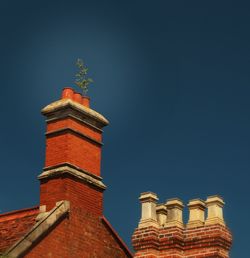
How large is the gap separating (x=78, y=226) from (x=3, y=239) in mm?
1913

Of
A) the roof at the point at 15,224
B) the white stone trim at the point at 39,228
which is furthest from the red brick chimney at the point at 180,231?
the roof at the point at 15,224

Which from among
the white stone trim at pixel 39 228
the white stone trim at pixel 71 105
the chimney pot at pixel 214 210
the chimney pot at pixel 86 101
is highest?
the chimney pot at pixel 86 101

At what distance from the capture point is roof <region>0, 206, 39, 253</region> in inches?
743

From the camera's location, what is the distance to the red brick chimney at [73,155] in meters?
19.8

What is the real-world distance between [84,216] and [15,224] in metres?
1.84

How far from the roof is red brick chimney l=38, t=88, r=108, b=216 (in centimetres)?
50

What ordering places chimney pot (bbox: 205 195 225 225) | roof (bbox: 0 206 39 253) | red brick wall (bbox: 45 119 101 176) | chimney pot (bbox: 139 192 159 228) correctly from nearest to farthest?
roof (bbox: 0 206 39 253)
chimney pot (bbox: 205 195 225 225)
chimney pot (bbox: 139 192 159 228)
red brick wall (bbox: 45 119 101 176)

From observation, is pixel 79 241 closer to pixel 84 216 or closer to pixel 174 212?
pixel 84 216

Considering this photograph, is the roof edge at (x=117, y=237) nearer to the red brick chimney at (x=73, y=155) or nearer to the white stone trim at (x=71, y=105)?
the red brick chimney at (x=73, y=155)

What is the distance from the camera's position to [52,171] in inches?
787

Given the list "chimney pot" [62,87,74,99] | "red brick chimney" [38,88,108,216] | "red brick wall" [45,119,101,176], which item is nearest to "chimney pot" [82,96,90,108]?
"red brick chimney" [38,88,108,216]

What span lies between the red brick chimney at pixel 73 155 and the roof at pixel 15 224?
501mm

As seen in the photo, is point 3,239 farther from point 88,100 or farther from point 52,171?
point 88,100

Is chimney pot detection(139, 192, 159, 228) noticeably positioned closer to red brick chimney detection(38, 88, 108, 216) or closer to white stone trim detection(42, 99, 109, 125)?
red brick chimney detection(38, 88, 108, 216)
